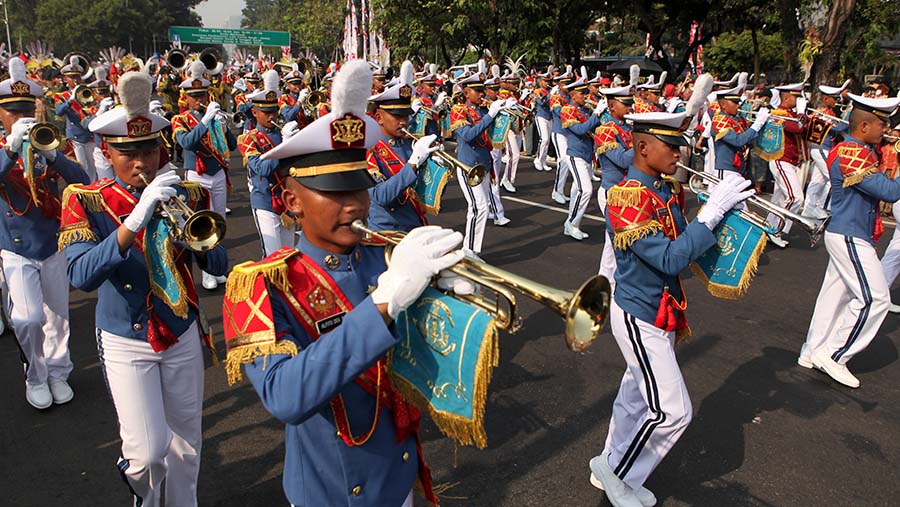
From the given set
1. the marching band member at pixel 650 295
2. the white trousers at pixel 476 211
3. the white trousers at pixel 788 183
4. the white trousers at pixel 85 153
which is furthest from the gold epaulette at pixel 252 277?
the white trousers at pixel 85 153

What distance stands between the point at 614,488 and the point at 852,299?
11.1 feet

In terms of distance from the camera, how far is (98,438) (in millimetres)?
4828

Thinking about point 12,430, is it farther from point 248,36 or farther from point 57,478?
point 248,36

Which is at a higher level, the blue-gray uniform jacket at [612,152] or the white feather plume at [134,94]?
the white feather plume at [134,94]

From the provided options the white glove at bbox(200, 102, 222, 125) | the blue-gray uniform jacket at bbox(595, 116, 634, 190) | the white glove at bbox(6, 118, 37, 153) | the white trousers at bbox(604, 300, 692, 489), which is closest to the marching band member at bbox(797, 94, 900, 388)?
the white trousers at bbox(604, 300, 692, 489)

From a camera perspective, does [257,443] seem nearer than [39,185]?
Yes

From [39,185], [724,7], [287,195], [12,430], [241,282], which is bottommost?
[12,430]

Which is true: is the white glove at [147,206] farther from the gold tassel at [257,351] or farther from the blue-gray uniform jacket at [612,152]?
the blue-gray uniform jacket at [612,152]

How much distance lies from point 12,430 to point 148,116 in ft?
9.77

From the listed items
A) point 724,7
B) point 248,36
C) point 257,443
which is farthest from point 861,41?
point 248,36

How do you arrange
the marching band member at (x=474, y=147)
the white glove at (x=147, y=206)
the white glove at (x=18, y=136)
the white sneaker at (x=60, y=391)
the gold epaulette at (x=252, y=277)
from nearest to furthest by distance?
the gold epaulette at (x=252, y=277) < the white glove at (x=147, y=206) < the white glove at (x=18, y=136) < the white sneaker at (x=60, y=391) < the marching band member at (x=474, y=147)

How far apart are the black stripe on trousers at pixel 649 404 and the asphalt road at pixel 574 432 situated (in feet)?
1.30

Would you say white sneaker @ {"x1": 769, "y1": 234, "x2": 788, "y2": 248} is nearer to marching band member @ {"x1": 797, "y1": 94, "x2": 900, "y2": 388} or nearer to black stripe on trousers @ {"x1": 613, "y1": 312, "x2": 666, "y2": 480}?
marching band member @ {"x1": 797, "y1": 94, "x2": 900, "y2": 388}

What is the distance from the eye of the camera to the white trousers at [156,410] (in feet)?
11.1
